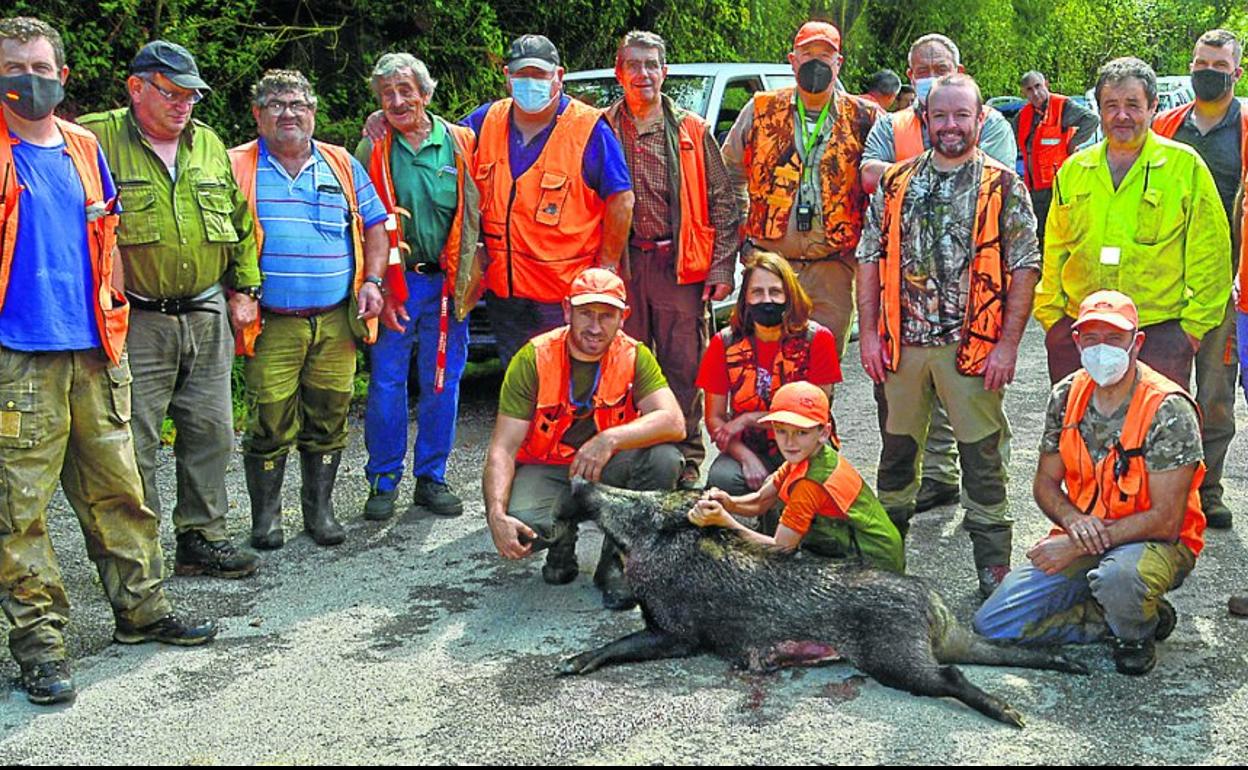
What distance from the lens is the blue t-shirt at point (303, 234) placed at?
19.1ft

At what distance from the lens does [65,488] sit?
4734mm

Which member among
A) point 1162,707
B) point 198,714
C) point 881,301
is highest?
point 881,301

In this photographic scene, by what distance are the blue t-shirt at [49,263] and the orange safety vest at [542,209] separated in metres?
2.31

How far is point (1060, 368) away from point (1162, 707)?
6.20 feet

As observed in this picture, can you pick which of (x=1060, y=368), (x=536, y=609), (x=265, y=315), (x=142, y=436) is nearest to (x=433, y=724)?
(x=536, y=609)

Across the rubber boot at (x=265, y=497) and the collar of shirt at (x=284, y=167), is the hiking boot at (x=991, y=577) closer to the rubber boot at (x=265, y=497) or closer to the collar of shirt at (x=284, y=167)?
the rubber boot at (x=265, y=497)

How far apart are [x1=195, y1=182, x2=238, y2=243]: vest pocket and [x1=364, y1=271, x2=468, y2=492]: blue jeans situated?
1.10 m

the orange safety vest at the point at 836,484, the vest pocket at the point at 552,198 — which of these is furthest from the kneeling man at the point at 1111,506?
the vest pocket at the point at 552,198

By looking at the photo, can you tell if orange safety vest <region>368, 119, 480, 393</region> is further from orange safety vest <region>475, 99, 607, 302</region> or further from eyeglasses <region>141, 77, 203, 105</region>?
eyeglasses <region>141, 77, 203, 105</region>

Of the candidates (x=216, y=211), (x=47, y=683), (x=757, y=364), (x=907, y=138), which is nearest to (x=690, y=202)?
(x=907, y=138)

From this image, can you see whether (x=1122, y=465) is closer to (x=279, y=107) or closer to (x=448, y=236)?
(x=448, y=236)

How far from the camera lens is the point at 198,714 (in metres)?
4.27

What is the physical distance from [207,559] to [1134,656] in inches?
141

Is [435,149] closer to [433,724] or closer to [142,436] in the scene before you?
[142,436]
